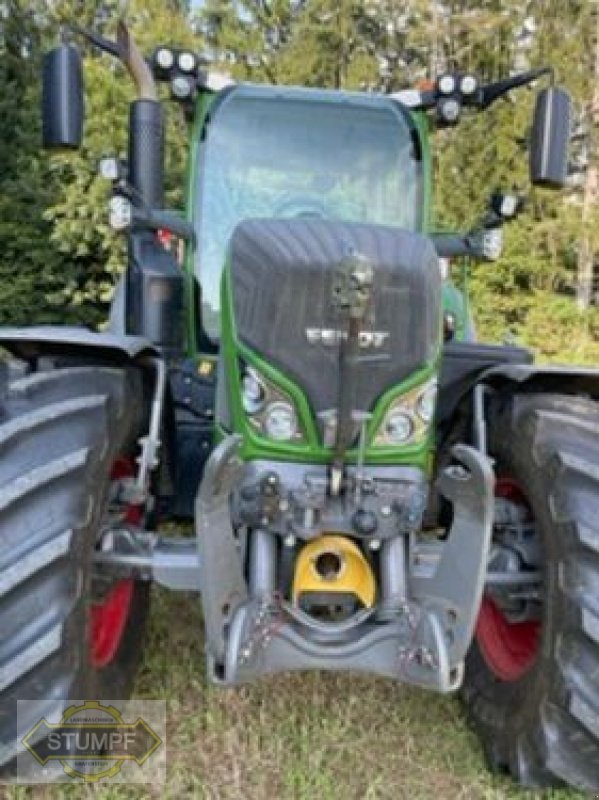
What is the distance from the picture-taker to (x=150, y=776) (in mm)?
2840

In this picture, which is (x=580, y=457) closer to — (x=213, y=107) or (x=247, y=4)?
(x=213, y=107)

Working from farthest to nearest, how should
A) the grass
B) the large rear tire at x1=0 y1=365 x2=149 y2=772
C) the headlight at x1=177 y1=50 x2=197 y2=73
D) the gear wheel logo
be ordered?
the headlight at x1=177 y1=50 x2=197 y2=73
the grass
the gear wheel logo
the large rear tire at x1=0 y1=365 x2=149 y2=772

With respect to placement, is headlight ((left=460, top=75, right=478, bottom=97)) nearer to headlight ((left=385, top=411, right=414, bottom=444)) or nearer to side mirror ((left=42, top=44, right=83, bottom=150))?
side mirror ((left=42, top=44, right=83, bottom=150))

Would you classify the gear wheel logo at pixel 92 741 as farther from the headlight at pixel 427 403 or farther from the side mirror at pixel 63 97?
the side mirror at pixel 63 97

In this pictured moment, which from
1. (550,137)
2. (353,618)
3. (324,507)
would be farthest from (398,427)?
(550,137)

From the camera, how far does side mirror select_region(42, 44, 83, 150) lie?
3393mm

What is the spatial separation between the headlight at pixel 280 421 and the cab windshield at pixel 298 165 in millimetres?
1253

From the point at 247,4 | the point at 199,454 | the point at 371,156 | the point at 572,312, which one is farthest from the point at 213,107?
the point at 247,4

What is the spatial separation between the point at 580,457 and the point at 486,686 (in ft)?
2.95

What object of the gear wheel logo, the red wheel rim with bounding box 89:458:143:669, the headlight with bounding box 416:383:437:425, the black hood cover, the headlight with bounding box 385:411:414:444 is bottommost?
the gear wheel logo

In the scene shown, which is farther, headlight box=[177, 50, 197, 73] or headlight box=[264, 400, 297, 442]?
headlight box=[177, 50, 197, 73]

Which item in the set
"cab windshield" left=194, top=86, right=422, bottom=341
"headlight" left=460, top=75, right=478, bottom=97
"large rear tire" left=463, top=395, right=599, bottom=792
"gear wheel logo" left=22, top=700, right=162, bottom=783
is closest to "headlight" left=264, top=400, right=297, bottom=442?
"large rear tire" left=463, top=395, right=599, bottom=792

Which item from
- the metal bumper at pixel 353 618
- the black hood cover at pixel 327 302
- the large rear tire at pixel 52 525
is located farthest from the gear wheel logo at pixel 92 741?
the black hood cover at pixel 327 302

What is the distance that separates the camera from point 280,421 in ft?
8.83
